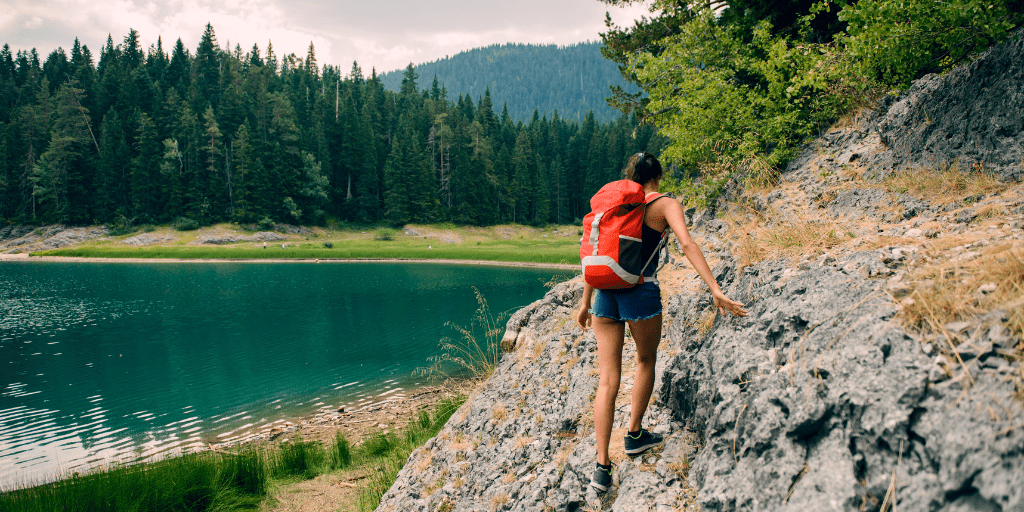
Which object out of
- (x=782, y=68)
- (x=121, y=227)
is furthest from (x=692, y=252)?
(x=121, y=227)

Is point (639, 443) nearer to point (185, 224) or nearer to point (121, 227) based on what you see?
point (185, 224)

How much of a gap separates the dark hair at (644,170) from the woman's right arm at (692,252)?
0.28 meters

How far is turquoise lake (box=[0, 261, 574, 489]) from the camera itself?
11.6 meters

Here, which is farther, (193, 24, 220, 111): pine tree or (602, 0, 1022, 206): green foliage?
(193, 24, 220, 111): pine tree

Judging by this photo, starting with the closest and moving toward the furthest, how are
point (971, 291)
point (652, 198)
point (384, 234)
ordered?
point (971, 291) < point (652, 198) < point (384, 234)

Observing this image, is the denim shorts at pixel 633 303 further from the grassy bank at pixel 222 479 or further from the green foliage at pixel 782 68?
the grassy bank at pixel 222 479

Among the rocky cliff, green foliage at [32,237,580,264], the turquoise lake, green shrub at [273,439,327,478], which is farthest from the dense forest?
the rocky cliff

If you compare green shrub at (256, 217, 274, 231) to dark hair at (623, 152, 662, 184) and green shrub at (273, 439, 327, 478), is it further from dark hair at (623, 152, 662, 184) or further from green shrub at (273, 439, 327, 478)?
dark hair at (623, 152, 662, 184)

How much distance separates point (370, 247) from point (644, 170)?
6135cm

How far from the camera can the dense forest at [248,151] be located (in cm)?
7194

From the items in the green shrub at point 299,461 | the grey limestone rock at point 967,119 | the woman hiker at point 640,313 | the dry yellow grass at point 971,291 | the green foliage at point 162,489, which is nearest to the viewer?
the dry yellow grass at point 971,291

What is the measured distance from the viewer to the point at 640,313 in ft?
11.2

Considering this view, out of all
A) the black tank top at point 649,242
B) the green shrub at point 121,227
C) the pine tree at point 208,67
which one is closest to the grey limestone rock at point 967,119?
the black tank top at point 649,242

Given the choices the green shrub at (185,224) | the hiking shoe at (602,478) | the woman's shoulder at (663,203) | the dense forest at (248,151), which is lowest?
the hiking shoe at (602,478)
